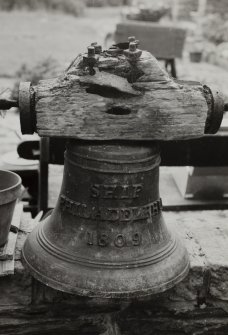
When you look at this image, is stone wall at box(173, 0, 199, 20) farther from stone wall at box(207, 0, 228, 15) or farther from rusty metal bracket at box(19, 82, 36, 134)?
rusty metal bracket at box(19, 82, 36, 134)

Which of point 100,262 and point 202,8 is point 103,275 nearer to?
point 100,262

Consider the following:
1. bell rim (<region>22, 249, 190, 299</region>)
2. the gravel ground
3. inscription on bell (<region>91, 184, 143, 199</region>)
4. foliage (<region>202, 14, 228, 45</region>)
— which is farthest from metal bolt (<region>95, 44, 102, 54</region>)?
foliage (<region>202, 14, 228, 45</region>)

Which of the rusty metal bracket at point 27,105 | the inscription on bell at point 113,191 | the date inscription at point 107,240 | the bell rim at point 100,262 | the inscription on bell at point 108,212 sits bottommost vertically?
the bell rim at point 100,262

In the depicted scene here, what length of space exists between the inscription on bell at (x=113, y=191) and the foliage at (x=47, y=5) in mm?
22073

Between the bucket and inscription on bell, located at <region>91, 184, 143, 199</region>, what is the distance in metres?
0.37

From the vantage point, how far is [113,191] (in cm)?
Answer: 182

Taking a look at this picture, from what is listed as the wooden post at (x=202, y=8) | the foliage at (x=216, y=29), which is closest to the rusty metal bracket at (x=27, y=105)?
the foliage at (x=216, y=29)

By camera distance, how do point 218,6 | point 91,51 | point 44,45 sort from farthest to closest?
point 218,6
point 44,45
point 91,51

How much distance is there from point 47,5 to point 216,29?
1168cm

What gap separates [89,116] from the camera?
5.86 feet

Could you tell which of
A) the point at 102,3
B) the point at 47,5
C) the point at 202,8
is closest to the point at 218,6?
the point at 202,8

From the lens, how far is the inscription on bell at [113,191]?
5.98 ft

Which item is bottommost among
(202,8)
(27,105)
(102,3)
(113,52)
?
(102,3)

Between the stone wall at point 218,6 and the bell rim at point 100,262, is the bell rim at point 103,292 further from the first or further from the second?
the stone wall at point 218,6
